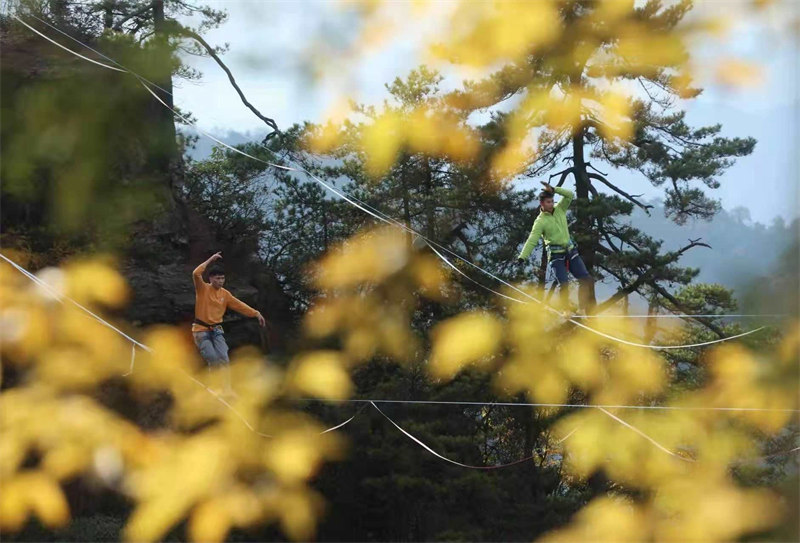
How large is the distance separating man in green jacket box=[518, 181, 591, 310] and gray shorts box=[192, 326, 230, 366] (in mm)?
1528

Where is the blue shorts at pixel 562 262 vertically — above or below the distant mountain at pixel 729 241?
below

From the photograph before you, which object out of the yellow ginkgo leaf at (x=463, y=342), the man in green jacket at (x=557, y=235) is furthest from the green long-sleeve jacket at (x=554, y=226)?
the yellow ginkgo leaf at (x=463, y=342)

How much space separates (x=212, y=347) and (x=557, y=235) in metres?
1.82

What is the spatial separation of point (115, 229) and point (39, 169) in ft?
3.37

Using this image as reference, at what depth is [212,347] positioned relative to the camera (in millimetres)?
3826

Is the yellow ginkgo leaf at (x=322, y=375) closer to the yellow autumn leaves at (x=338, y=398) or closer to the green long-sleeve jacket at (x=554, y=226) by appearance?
the yellow autumn leaves at (x=338, y=398)

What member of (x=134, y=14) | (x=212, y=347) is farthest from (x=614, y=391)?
(x=134, y=14)

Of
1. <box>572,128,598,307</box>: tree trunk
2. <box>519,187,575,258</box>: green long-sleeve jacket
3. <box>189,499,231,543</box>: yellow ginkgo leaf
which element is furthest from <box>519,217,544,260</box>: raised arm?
<box>189,499,231,543</box>: yellow ginkgo leaf

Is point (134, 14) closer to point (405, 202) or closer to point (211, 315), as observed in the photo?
point (405, 202)

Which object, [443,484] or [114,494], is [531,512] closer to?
[443,484]

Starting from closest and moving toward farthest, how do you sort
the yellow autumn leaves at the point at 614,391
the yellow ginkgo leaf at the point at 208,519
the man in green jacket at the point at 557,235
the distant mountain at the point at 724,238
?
the yellow autumn leaves at the point at 614,391 < the distant mountain at the point at 724,238 < the yellow ginkgo leaf at the point at 208,519 < the man in green jacket at the point at 557,235

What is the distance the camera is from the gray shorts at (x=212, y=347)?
150 inches

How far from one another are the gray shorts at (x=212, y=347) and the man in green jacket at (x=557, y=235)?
5.01ft

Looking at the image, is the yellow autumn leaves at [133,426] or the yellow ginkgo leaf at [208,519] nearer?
the yellow autumn leaves at [133,426]
